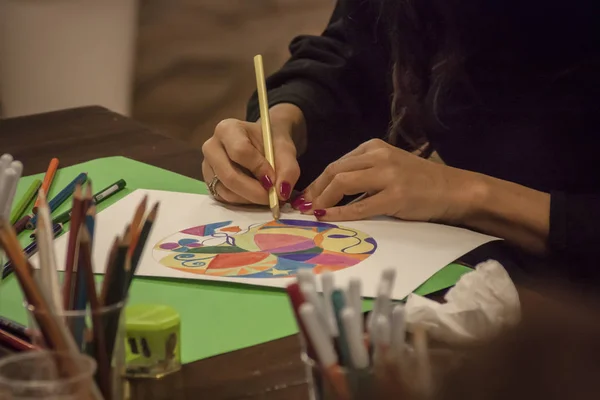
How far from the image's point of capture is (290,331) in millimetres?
585

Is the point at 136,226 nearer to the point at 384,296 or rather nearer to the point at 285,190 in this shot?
the point at 384,296

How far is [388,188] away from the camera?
0.82m

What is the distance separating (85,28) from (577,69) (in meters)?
1.29

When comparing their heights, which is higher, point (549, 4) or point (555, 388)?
point (549, 4)

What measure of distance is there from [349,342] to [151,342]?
191 mm

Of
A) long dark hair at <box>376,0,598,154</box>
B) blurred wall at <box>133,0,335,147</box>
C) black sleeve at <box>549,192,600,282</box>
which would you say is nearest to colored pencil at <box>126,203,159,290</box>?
black sleeve at <box>549,192,600,282</box>

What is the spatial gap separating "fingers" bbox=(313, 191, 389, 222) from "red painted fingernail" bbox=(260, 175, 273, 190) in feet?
0.23

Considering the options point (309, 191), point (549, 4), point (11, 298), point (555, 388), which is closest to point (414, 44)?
point (549, 4)

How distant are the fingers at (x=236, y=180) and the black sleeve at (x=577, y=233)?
308 mm

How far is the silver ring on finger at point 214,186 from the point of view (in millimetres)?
881

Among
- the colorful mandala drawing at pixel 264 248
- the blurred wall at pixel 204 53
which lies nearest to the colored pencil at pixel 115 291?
the colorful mandala drawing at pixel 264 248

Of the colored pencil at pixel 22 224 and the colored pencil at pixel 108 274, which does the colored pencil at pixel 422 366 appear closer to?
the colored pencil at pixel 108 274

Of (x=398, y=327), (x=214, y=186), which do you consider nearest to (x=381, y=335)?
(x=398, y=327)

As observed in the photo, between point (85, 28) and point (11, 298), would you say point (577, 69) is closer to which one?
point (11, 298)
